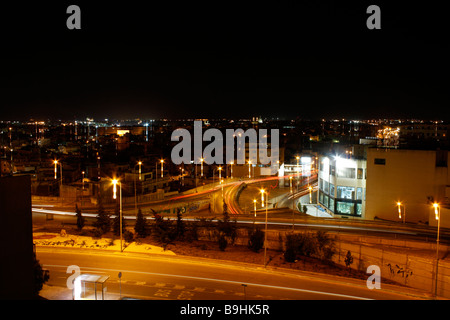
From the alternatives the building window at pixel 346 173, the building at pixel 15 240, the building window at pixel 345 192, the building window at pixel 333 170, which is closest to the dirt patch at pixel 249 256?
the building at pixel 15 240

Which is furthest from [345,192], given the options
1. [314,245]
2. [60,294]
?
[60,294]

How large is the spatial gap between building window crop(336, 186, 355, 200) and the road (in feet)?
49.6

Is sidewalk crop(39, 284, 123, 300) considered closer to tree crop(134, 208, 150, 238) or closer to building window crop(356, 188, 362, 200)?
tree crop(134, 208, 150, 238)

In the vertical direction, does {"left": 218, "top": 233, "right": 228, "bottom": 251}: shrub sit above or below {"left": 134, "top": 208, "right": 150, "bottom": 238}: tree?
below

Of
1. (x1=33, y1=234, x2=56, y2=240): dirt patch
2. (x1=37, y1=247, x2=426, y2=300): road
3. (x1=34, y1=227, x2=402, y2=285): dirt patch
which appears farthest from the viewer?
(x1=33, y1=234, x2=56, y2=240): dirt patch

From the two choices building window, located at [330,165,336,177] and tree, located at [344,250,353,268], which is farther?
building window, located at [330,165,336,177]

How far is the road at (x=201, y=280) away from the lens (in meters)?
9.46

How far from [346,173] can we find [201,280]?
17790 mm

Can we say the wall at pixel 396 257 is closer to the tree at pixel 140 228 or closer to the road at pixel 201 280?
the road at pixel 201 280

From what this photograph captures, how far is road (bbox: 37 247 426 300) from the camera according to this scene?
946 centimetres

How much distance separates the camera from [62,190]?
26.1m

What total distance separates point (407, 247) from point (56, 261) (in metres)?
13.0

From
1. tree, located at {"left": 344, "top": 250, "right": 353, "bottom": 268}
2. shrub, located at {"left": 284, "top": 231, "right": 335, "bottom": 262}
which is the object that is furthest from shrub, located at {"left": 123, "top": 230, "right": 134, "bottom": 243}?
tree, located at {"left": 344, "top": 250, "right": 353, "bottom": 268}
